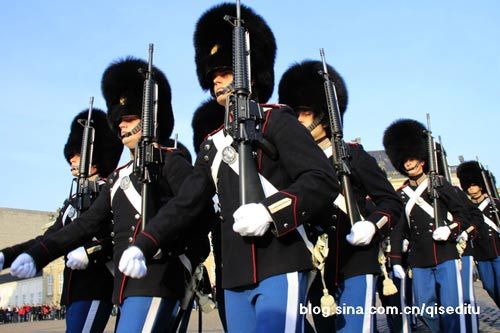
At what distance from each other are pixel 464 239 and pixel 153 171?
4770mm

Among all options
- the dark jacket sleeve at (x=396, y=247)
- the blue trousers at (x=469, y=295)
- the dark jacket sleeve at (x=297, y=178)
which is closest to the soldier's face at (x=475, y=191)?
the blue trousers at (x=469, y=295)

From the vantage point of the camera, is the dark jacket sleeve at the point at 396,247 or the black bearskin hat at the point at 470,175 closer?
the dark jacket sleeve at the point at 396,247

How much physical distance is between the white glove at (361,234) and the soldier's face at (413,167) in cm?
430

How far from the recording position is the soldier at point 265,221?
127 inches

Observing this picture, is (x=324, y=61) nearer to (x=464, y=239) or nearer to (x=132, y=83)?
(x=132, y=83)

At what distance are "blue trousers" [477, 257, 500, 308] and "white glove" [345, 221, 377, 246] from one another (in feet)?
22.4

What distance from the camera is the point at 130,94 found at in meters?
5.91

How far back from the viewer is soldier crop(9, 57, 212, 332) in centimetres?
433

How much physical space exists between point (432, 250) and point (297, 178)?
4.75 metres

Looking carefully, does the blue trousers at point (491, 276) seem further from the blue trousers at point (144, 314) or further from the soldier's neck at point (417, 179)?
the blue trousers at point (144, 314)

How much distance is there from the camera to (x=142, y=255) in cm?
369

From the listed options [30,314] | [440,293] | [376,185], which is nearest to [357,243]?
[376,185]

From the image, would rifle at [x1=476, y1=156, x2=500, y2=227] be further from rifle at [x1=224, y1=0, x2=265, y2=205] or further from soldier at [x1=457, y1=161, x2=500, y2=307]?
rifle at [x1=224, y1=0, x2=265, y2=205]

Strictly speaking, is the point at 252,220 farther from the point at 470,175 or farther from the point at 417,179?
the point at 470,175
